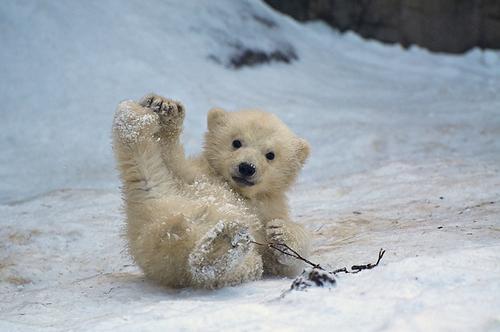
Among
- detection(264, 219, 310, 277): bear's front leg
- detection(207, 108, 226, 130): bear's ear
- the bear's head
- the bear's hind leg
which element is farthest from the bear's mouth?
the bear's hind leg

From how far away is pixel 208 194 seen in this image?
3924 millimetres

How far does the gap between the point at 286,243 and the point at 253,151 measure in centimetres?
56

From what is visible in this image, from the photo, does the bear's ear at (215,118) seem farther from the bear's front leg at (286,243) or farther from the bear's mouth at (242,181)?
the bear's front leg at (286,243)

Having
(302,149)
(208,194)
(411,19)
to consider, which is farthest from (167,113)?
(411,19)

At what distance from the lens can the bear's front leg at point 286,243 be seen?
13.2ft

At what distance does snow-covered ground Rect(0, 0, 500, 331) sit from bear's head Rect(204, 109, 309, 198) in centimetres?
52

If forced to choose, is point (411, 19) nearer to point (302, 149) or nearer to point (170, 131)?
point (302, 149)

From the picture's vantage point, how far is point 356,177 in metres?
6.89

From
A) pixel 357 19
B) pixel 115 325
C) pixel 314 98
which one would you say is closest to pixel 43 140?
pixel 314 98

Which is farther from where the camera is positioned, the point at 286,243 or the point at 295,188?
the point at 295,188

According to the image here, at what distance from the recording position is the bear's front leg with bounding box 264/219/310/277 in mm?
4031

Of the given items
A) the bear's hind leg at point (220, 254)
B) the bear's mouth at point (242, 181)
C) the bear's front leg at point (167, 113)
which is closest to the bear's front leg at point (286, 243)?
the bear's mouth at point (242, 181)

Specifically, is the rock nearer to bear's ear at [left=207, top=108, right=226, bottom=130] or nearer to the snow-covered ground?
the snow-covered ground

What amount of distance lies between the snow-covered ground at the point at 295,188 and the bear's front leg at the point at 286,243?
28 cm
